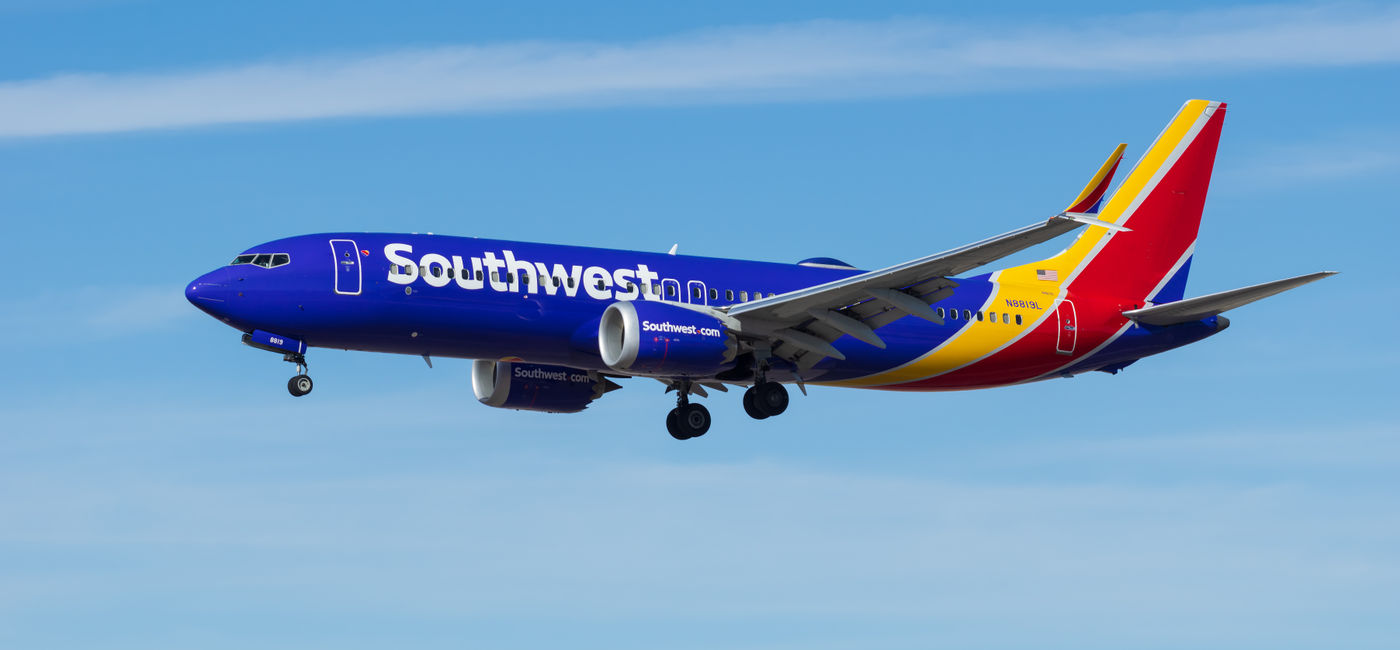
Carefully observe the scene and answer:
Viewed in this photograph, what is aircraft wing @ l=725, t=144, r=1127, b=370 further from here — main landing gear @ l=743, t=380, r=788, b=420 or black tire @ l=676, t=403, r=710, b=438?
black tire @ l=676, t=403, r=710, b=438

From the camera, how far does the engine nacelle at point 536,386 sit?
49562mm

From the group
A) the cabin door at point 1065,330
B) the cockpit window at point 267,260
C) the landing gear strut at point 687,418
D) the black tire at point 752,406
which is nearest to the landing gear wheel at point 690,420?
the landing gear strut at point 687,418

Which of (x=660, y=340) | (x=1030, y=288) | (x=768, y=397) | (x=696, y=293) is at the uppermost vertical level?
(x=1030, y=288)

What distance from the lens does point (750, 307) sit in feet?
145

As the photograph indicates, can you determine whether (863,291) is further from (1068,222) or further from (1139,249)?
(1139,249)

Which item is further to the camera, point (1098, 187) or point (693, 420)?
point (693, 420)

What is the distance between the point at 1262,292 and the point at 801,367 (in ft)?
36.6

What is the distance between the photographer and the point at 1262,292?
4497cm

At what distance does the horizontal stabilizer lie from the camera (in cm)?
4341

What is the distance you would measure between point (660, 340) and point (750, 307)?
2637 mm

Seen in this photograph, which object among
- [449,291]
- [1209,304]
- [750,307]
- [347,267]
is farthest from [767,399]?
[1209,304]

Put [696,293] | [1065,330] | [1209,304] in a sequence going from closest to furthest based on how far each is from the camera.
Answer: [696,293] < [1209,304] < [1065,330]

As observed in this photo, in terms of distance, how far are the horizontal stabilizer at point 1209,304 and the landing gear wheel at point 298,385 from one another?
21542mm

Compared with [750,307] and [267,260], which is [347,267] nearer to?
[267,260]
